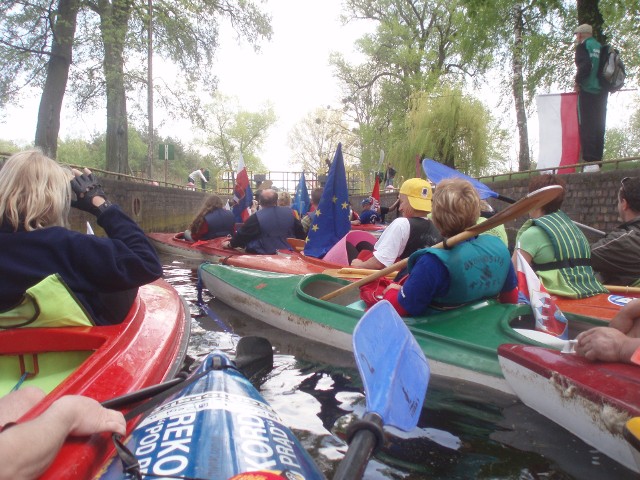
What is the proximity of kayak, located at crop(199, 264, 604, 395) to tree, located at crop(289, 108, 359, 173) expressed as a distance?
36.8 metres

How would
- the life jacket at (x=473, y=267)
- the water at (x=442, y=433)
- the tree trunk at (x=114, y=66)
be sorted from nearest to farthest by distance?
the water at (x=442, y=433) < the life jacket at (x=473, y=267) < the tree trunk at (x=114, y=66)

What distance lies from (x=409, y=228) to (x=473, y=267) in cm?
149

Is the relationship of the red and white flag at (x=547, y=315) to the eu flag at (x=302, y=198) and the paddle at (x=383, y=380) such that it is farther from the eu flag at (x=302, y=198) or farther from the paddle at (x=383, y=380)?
the eu flag at (x=302, y=198)

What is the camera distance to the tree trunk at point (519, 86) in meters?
11.7

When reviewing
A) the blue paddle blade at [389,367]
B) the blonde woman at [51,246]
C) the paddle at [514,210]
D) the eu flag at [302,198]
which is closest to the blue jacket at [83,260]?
the blonde woman at [51,246]

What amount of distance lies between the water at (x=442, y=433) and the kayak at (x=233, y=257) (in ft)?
6.99

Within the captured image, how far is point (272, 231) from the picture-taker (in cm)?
761

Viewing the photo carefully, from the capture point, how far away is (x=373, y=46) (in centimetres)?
2495

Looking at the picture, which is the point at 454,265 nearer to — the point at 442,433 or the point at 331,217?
the point at 442,433

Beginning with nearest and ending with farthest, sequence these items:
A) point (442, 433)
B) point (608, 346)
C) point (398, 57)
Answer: point (608, 346), point (442, 433), point (398, 57)

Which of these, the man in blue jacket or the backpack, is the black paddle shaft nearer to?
the man in blue jacket

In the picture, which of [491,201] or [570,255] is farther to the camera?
[491,201]

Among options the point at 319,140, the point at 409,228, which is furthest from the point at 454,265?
the point at 319,140

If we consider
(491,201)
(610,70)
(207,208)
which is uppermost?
(610,70)
